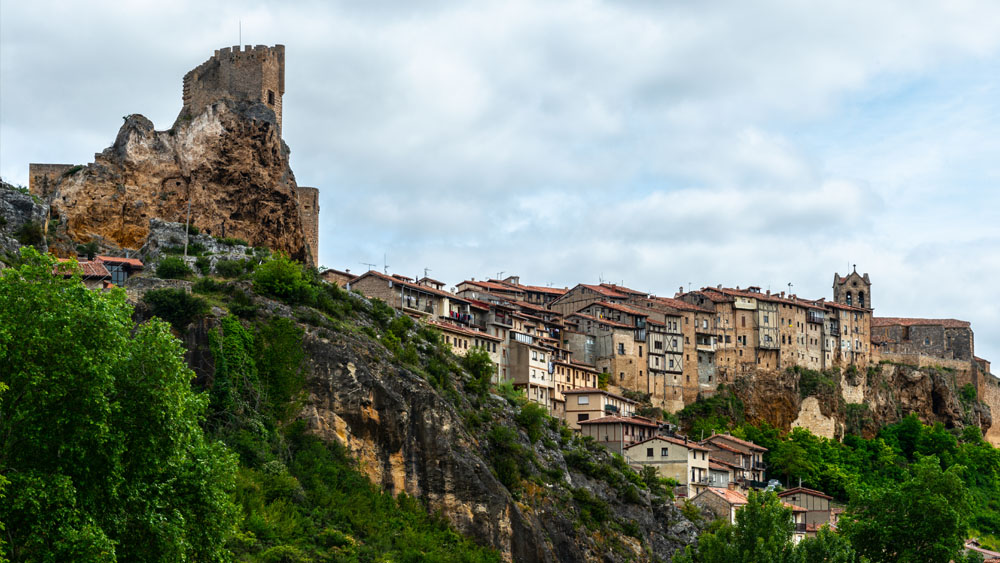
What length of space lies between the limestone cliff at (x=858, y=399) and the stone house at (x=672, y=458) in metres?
28.2

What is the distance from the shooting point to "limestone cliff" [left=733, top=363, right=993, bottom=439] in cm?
11681

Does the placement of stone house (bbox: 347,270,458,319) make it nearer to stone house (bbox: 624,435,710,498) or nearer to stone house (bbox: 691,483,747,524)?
stone house (bbox: 624,435,710,498)

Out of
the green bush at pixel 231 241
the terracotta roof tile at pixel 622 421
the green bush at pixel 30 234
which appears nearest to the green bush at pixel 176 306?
the green bush at pixel 30 234

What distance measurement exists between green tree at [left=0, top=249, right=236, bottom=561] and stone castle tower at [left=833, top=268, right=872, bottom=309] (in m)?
108

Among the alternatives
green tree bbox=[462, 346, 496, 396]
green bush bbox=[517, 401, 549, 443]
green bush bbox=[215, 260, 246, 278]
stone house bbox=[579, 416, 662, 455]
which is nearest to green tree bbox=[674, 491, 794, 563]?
green bush bbox=[517, 401, 549, 443]

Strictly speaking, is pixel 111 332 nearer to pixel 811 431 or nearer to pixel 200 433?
pixel 200 433

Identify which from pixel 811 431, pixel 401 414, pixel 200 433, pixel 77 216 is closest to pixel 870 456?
pixel 811 431

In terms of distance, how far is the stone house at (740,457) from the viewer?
93.7 meters

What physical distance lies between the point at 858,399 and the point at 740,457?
32.1m

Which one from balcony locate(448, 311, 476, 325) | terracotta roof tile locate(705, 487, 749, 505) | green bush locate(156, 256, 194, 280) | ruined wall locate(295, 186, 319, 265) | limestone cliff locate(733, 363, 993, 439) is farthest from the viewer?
limestone cliff locate(733, 363, 993, 439)

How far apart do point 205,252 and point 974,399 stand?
87.6m

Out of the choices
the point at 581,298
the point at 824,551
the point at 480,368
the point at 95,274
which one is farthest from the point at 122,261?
the point at 581,298

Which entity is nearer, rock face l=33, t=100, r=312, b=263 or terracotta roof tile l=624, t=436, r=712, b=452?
rock face l=33, t=100, r=312, b=263

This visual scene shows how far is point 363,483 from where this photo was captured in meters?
58.2
